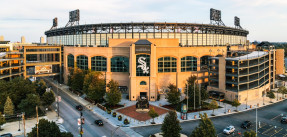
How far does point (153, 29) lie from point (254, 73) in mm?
47172

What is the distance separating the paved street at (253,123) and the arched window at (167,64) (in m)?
30.6

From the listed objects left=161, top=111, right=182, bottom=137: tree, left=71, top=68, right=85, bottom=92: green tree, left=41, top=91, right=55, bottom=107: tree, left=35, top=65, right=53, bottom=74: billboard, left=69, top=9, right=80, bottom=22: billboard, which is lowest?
left=161, top=111, right=182, bottom=137: tree

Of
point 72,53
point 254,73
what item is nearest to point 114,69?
point 72,53

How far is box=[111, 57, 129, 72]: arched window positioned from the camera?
271 feet

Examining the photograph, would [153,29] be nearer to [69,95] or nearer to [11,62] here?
[69,95]

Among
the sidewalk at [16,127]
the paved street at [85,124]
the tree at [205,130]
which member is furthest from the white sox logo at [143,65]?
the tree at [205,130]

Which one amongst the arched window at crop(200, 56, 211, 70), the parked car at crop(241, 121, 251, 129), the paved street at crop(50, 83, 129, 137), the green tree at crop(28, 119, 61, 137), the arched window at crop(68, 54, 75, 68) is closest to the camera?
the green tree at crop(28, 119, 61, 137)

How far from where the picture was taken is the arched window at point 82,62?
9156 centimetres

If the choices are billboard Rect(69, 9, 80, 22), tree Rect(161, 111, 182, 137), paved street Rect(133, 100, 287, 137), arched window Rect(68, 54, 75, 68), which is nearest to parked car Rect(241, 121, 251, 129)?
paved street Rect(133, 100, 287, 137)

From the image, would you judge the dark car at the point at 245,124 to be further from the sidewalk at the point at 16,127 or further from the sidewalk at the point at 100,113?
the sidewalk at the point at 16,127

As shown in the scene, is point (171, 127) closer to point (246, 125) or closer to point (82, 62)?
point (246, 125)

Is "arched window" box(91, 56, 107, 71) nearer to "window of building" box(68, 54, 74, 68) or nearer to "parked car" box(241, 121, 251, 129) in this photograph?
"window of building" box(68, 54, 74, 68)

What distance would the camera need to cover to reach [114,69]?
276 ft

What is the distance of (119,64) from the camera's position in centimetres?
8350
